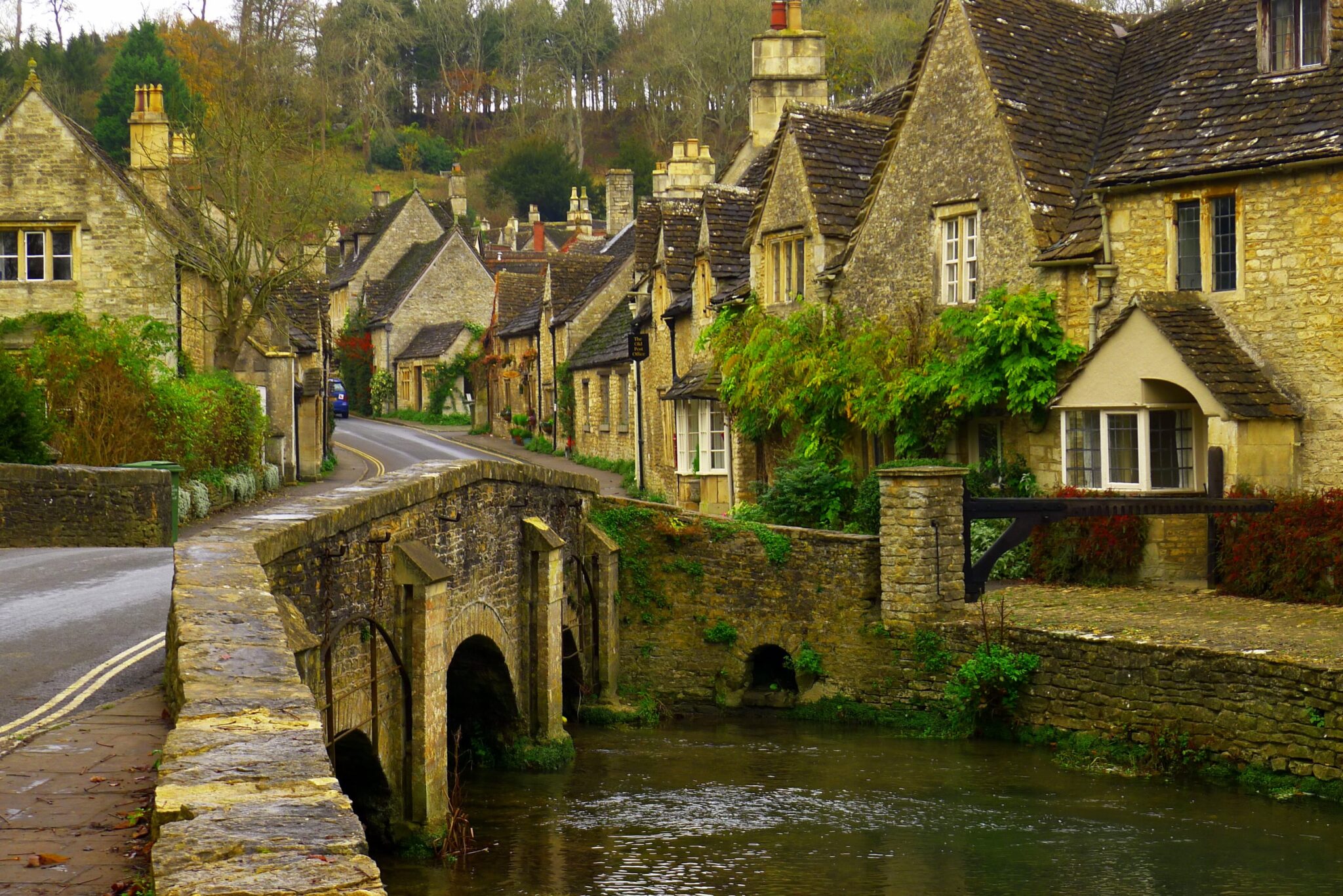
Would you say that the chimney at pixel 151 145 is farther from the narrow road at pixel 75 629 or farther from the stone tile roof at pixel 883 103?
the narrow road at pixel 75 629

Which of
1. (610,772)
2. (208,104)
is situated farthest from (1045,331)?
(208,104)

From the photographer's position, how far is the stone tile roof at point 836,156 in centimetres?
2819

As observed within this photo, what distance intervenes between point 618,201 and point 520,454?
21082 mm

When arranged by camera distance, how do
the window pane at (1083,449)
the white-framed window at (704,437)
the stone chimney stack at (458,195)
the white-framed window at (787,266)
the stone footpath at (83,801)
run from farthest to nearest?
the stone chimney stack at (458,195)
the white-framed window at (704,437)
the white-framed window at (787,266)
the window pane at (1083,449)
the stone footpath at (83,801)

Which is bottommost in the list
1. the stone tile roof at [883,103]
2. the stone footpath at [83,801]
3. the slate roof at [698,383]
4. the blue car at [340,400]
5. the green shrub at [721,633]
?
the green shrub at [721,633]

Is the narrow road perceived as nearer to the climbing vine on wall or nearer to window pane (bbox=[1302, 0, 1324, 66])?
the climbing vine on wall

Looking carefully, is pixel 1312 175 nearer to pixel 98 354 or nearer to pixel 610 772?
pixel 610 772

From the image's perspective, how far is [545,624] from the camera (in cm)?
2059

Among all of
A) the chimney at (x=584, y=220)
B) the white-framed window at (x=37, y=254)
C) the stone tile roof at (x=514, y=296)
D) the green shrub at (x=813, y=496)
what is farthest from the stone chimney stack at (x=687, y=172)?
the chimney at (x=584, y=220)

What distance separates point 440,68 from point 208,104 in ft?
224

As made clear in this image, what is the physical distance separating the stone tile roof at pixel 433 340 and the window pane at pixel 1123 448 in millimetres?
42539

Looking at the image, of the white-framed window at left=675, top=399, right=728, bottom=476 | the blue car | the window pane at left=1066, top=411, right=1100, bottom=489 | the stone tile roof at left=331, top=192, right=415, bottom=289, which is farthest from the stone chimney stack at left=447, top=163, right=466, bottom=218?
the window pane at left=1066, top=411, right=1100, bottom=489

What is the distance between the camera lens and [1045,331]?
23109 millimetres

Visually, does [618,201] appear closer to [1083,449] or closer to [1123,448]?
[1083,449]
